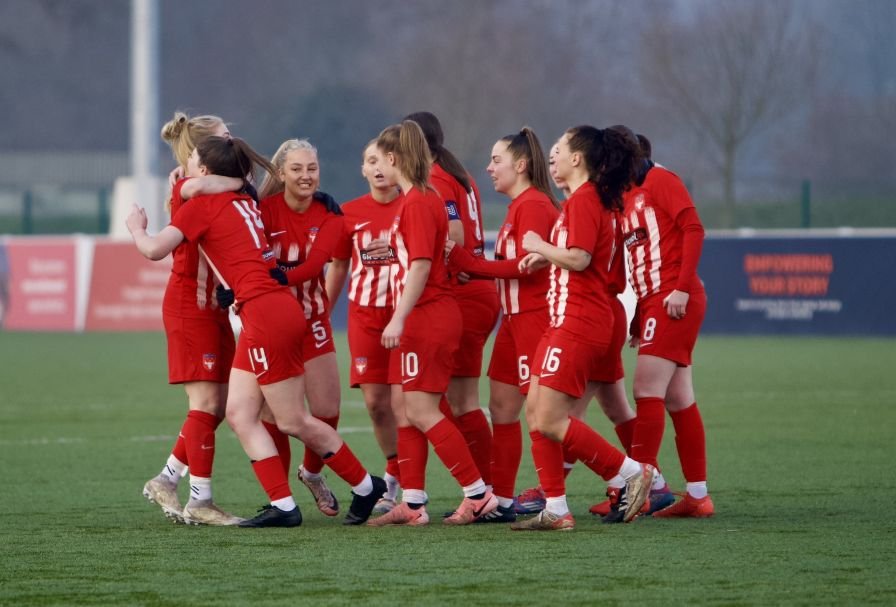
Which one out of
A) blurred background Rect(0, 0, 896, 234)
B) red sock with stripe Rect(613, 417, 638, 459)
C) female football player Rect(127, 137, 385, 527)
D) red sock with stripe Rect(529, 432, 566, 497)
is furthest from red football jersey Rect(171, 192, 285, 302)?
blurred background Rect(0, 0, 896, 234)

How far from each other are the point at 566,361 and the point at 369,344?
1.16 meters

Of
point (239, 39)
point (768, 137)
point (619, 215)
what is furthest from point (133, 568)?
point (239, 39)

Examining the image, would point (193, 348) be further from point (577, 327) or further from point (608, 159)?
point (608, 159)

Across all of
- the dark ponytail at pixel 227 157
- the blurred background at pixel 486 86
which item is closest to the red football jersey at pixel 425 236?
the dark ponytail at pixel 227 157

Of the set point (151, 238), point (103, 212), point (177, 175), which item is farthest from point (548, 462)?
point (103, 212)

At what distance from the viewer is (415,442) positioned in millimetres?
6887

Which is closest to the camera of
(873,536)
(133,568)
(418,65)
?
(133,568)

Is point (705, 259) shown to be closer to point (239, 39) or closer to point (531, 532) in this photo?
point (531, 532)

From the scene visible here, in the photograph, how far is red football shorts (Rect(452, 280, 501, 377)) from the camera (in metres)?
7.24

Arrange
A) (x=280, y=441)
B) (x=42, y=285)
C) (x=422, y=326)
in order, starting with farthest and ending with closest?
(x=42, y=285) < (x=280, y=441) < (x=422, y=326)

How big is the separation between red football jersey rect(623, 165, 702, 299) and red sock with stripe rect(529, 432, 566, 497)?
3.40 feet

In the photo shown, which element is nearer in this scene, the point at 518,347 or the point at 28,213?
the point at 518,347

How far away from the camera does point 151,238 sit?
256 inches

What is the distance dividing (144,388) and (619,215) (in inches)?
317
